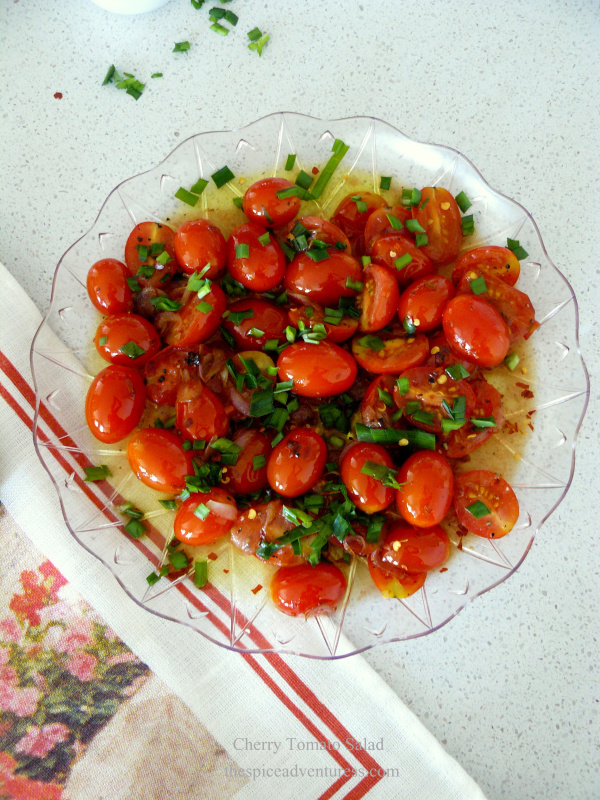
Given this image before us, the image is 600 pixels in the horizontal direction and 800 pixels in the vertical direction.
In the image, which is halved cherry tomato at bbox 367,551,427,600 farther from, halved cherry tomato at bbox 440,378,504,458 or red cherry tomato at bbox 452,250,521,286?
red cherry tomato at bbox 452,250,521,286

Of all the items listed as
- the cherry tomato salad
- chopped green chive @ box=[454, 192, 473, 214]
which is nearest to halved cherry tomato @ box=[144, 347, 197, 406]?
the cherry tomato salad

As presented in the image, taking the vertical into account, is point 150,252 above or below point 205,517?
above

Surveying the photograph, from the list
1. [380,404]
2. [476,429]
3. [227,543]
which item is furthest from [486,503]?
[227,543]

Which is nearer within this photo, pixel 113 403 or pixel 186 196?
pixel 113 403

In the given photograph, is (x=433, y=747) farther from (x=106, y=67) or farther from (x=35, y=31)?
(x=35, y=31)

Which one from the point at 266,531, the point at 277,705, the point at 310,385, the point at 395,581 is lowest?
the point at 277,705

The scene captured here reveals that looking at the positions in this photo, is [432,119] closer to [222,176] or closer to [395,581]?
[222,176]

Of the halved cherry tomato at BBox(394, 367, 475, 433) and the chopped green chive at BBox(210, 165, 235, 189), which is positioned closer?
the halved cherry tomato at BBox(394, 367, 475, 433)
